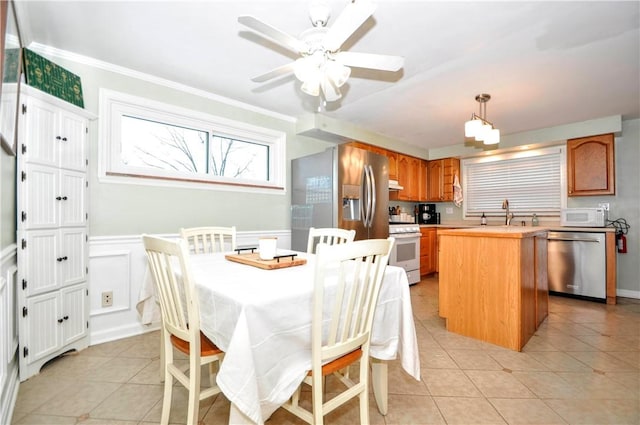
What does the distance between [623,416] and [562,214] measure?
10.8ft

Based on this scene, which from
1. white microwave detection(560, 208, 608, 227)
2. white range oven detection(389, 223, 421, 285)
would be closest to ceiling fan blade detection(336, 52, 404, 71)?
white range oven detection(389, 223, 421, 285)

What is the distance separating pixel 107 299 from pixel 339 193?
7.92 feet

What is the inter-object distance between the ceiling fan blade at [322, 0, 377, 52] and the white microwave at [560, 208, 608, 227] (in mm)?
4215

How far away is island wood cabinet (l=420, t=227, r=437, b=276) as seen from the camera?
4939 mm

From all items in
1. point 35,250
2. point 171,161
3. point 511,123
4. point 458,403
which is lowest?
point 458,403

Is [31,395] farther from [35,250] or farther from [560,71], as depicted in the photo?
[560,71]

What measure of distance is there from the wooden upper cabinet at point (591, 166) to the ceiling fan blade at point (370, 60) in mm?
3862

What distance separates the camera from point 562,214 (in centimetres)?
406

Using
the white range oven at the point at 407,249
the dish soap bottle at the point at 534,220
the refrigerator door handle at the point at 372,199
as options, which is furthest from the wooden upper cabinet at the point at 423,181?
the refrigerator door handle at the point at 372,199

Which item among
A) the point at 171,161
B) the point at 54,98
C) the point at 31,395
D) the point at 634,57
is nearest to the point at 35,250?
the point at 31,395

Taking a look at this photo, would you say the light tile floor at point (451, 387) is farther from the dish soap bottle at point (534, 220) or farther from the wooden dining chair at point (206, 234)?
the dish soap bottle at point (534, 220)

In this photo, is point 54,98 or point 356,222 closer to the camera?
point 54,98

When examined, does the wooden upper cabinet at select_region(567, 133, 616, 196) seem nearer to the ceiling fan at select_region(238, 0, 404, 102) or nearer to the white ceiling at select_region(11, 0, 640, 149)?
the white ceiling at select_region(11, 0, 640, 149)

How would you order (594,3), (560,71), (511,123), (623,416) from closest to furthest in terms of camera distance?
(623,416), (594,3), (560,71), (511,123)
